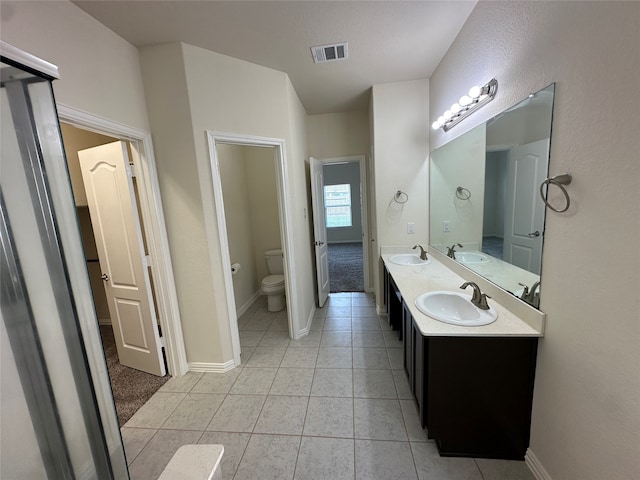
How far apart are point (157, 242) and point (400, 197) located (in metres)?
2.46

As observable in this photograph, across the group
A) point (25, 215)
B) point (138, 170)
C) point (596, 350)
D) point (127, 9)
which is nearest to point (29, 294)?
point (25, 215)

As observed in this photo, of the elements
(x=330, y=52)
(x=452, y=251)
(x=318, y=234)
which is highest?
(x=330, y=52)

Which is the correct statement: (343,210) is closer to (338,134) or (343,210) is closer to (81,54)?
(338,134)

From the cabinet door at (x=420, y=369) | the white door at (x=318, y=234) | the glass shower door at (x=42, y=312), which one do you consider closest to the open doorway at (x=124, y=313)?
Answer: the glass shower door at (x=42, y=312)

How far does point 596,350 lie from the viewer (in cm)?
99

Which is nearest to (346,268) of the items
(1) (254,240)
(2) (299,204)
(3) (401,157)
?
→ (1) (254,240)

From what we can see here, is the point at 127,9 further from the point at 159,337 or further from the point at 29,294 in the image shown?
the point at 159,337

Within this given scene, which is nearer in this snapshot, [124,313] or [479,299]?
[479,299]

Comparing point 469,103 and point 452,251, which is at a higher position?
point 469,103

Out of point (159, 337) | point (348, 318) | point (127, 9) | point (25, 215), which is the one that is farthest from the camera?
point (348, 318)

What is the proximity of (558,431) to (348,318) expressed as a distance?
7.14 ft

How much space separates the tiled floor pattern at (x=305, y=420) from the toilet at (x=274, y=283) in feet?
2.73

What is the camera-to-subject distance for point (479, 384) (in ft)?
4.52

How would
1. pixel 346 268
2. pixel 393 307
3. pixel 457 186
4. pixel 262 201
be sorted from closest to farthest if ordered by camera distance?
pixel 457 186 < pixel 393 307 < pixel 262 201 < pixel 346 268
